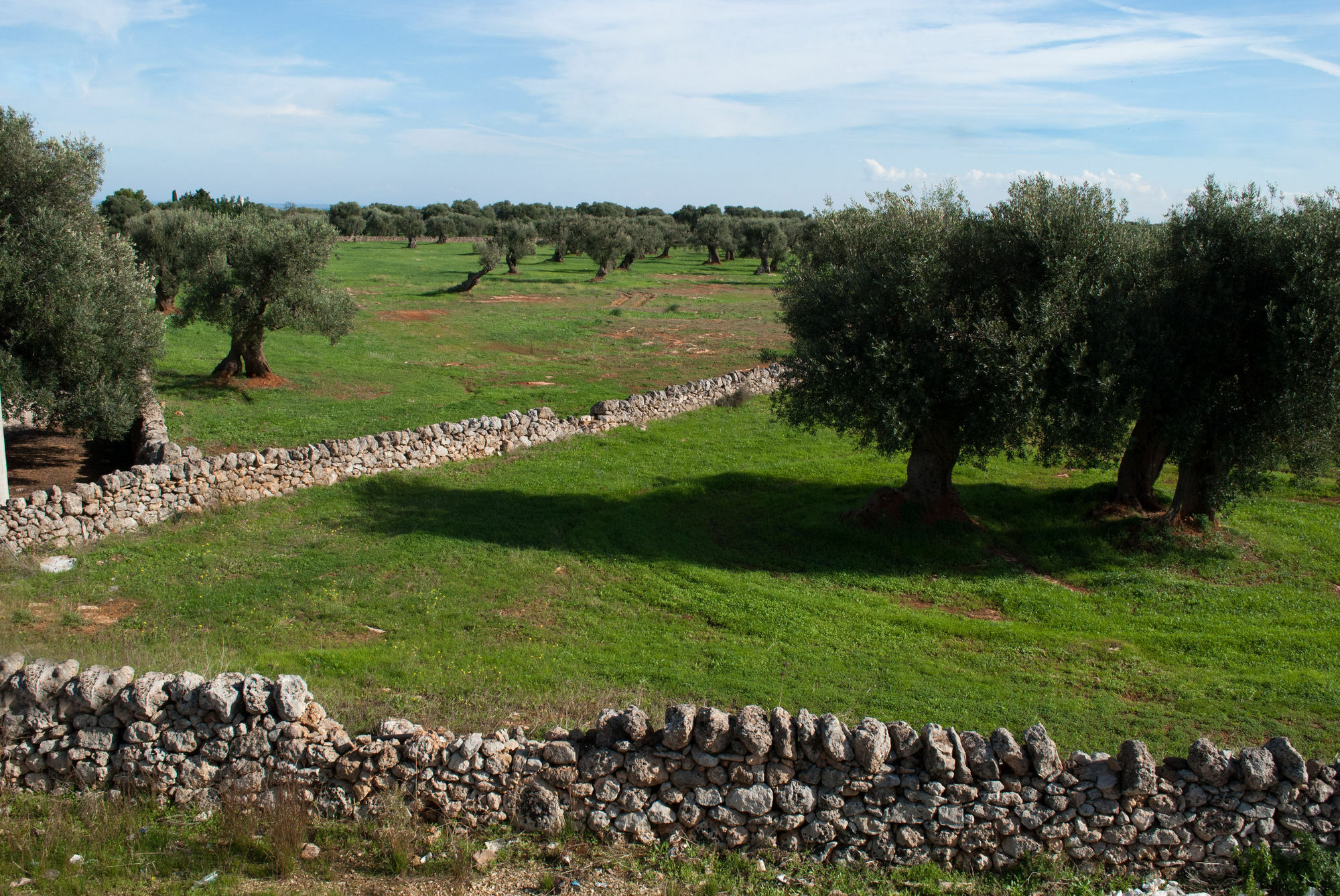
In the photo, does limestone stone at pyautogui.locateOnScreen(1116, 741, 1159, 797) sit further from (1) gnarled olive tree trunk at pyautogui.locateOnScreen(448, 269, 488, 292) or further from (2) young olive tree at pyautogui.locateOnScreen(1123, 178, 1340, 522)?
(1) gnarled olive tree trunk at pyautogui.locateOnScreen(448, 269, 488, 292)

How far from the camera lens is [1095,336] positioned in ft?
55.9

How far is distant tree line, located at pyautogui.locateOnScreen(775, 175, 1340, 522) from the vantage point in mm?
16141

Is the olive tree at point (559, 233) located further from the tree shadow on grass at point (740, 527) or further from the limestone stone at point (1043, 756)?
the limestone stone at point (1043, 756)

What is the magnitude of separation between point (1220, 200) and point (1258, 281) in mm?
1888

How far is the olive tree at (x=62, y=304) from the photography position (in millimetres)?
18875

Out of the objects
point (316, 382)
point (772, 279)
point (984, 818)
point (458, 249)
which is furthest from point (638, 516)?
point (458, 249)

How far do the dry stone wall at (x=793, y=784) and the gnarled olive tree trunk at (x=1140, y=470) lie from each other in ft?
40.5

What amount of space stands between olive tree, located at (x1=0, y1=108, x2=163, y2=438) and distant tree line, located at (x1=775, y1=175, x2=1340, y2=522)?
51.1 ft

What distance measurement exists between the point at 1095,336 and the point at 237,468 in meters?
18.0

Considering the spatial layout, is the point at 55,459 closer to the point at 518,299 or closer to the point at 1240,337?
the point at 1240,337

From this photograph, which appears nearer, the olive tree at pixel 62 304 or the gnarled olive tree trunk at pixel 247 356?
the olive tree at pixel 62 304

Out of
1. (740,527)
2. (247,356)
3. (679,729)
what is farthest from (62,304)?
(679,729)

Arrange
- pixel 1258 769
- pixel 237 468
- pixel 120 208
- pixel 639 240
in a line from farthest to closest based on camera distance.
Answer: pixel 639 240
pixel 120 208
pixel 237 468
pixel 1258 769

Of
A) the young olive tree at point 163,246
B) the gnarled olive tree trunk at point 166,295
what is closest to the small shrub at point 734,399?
the young olive tree at point 163,246
